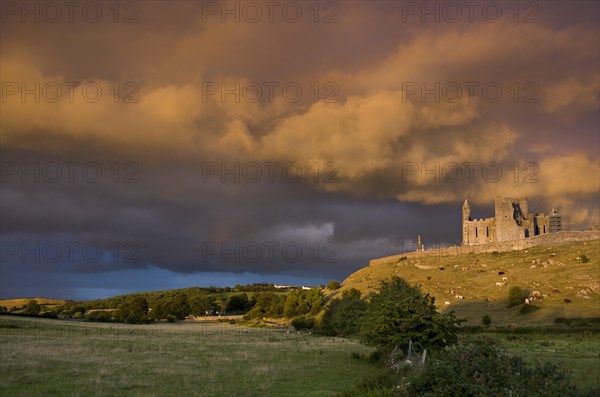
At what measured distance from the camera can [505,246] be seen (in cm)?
14638

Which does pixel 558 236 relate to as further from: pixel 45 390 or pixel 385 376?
pixel 45 390

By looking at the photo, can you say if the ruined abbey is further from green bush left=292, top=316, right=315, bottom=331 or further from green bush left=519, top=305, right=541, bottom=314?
green bush left=292, top=316, right=315, bottom=331

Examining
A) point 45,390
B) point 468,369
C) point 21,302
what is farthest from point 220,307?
point 468,369

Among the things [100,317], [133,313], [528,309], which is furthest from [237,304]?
[528,309]

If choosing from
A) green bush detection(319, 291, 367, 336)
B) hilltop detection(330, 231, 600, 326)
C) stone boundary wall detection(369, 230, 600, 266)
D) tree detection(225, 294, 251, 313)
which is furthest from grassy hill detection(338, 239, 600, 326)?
tree detection(225, 294, 251, 313)

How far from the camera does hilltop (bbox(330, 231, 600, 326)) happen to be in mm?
85938

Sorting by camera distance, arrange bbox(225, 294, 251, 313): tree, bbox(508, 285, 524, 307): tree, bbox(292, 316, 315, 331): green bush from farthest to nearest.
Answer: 1. bbox(225, 294, 251, 313): tree
2. bbox(292, 316, 315, 331): green bush
3. bbox(508, 285, 524, 307): tree

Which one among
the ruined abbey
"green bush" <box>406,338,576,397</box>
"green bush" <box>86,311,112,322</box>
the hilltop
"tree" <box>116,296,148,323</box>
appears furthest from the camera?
the ruined abbey

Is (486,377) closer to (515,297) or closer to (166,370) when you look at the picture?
(166,370)

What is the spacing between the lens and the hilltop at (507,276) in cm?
8594

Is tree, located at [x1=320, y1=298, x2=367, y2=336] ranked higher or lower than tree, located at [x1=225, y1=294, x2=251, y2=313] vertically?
higher

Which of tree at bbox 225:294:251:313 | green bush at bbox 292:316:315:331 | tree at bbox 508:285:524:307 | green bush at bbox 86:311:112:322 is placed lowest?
tree at bbox 225:294:251:313

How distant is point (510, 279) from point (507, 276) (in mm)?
2871

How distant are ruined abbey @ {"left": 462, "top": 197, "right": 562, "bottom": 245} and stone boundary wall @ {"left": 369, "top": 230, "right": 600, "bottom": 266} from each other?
31.8 feet
